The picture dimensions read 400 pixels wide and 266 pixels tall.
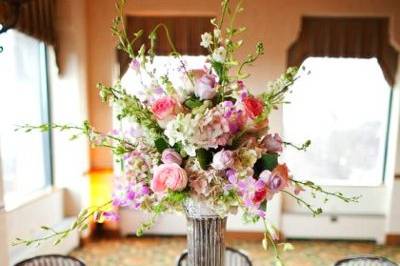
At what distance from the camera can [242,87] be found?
113 centimetres

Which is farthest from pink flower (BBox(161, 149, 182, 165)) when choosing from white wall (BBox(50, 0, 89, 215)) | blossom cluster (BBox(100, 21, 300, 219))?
white wall (BBox(50, 0, 89, 215))

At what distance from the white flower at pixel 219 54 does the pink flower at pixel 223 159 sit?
280 mm

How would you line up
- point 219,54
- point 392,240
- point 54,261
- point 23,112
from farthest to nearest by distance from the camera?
point 392,240 < point 23,112 < point 54,261 < point 219,54

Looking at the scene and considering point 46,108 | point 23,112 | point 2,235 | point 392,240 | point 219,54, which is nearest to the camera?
point 219,54

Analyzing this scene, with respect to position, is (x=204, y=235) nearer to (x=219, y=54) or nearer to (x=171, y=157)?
(x=171, y=157)

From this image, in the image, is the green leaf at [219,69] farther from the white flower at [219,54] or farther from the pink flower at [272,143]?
the pink flower at [272,143]

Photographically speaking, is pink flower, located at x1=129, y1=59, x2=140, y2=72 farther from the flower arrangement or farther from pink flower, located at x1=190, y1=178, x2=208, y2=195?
pink flower, located at x1=190, y1=178, x2=208, y2=195

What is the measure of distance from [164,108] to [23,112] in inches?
120

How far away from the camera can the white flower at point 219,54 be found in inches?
42.9

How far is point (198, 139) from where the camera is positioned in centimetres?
101

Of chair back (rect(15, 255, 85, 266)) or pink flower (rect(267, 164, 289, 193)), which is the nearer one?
pink flower (rect(267, 164, 289, 193))

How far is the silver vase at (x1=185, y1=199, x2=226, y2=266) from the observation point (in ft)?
3.81

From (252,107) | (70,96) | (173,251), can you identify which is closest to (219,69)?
(252,107)

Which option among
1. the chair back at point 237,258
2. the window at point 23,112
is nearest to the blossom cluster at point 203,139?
the chair back at point 237,258
